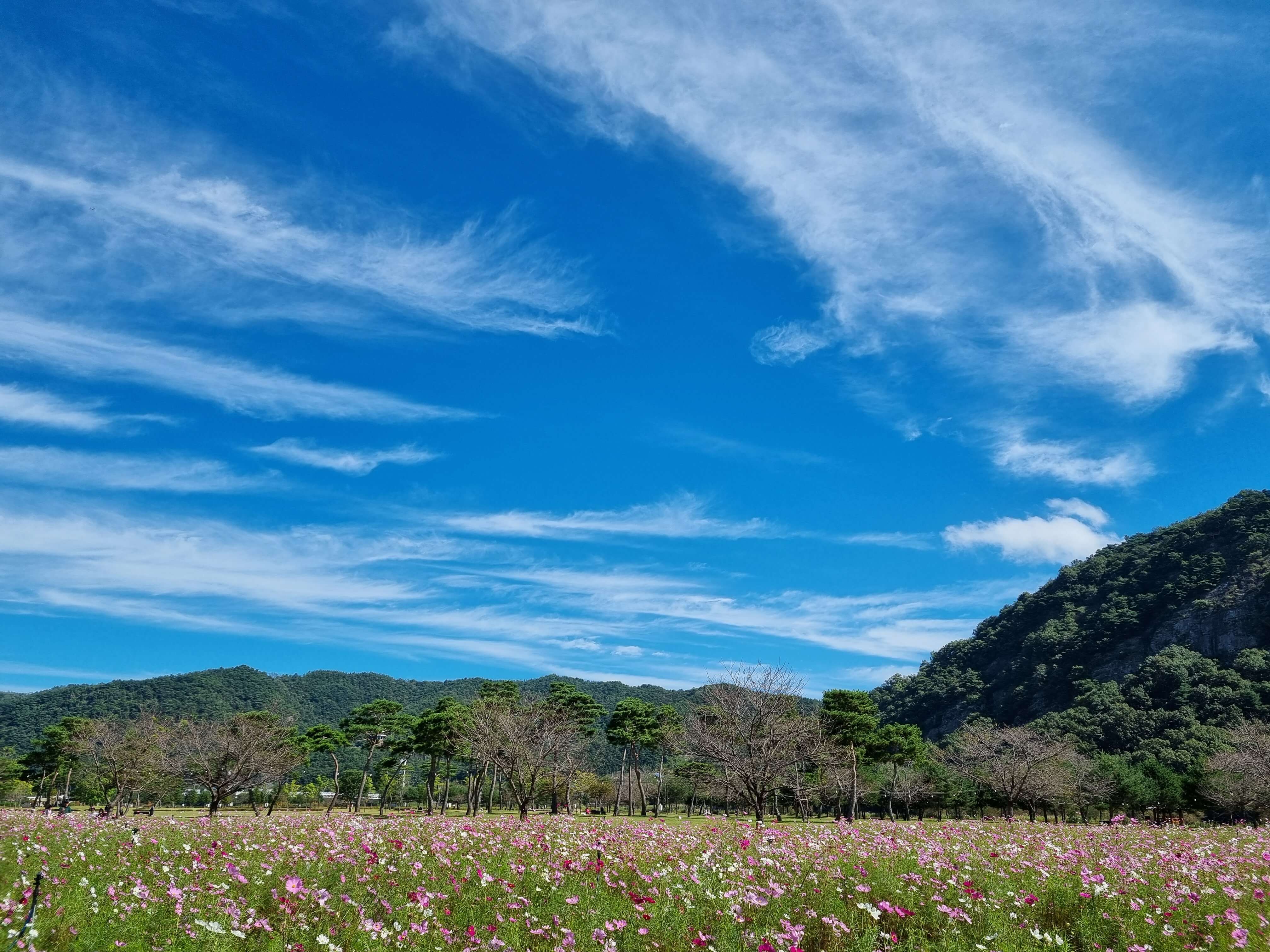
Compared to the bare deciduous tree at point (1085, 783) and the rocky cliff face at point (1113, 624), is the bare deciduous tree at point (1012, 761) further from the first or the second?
the rocky cliff face at point (1113, 624)

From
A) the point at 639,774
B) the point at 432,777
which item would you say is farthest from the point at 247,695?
the point at 639,774

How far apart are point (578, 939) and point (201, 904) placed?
3.51 m

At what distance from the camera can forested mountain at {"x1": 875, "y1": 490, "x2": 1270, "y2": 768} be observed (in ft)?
272

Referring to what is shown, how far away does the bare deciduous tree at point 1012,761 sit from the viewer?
44.4 metres

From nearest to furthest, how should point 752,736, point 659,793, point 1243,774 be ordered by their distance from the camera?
point 752,736
point 1243,774
point 659,793

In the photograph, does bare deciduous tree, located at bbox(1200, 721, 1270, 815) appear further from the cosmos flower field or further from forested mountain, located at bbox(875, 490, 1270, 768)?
the cosmos flower field

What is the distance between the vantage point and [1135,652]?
110 meters

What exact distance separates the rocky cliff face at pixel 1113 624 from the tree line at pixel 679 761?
45635 mm

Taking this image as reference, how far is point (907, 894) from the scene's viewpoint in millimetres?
8016

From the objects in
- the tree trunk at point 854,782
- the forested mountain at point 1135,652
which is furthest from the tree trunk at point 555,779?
the forested mountain at point 1135,652

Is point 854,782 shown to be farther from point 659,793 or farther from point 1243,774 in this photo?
point 659,793

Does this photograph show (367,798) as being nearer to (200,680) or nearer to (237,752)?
(200,680)

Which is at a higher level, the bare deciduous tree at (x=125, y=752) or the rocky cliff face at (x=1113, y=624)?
the rocky cliff face at (x=1113, y=624)

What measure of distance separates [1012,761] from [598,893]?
47.9 metres
